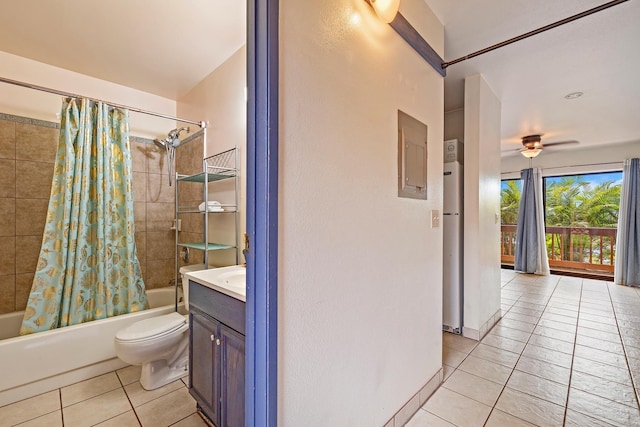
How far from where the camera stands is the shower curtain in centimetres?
204

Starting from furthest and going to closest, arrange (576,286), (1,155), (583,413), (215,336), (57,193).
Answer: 1. (576,286)
2. (1,155)
3. (57,193)
4. (583,413)
5. (215,336)

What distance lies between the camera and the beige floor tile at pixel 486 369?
6.56 feet

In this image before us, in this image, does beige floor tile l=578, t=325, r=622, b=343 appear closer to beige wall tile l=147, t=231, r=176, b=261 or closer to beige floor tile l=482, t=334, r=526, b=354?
beige floor tile l=482, t=334, r=526, b=354

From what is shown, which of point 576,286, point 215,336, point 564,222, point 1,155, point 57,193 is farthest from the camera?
point 564,222

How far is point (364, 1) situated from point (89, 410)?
2777mm

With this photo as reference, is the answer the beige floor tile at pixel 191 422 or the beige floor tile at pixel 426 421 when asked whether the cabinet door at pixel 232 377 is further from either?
the beige floor tile at pixel 426 421

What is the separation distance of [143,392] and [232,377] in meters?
1.10

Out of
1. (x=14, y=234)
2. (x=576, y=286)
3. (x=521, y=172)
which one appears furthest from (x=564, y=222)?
(x=14, y=234)

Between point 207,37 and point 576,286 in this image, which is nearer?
point 207,37

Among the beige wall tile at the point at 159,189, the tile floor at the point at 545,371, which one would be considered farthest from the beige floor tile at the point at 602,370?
the beige wall tile at the point at 159,189

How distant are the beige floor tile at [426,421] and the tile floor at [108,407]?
121cm

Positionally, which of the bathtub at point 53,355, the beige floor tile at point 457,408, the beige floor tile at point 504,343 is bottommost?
the beige floor tile at point 504,343

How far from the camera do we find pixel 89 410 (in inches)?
65.9

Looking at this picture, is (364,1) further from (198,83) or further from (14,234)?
(14,234)
